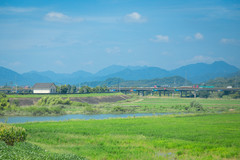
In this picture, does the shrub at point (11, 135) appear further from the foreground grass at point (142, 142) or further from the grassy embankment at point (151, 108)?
the grassy embankment at point (151, 108)

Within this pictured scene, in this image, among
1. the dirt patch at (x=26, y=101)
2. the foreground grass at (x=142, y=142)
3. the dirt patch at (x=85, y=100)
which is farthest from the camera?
the dirt patch at (x=85, y=100)

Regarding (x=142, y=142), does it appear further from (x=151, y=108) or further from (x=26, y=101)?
(x=26, y=101)

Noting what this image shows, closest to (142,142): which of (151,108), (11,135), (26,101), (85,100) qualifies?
(11,135)

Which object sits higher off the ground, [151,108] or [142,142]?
[142,142]

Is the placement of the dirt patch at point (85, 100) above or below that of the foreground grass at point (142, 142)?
above

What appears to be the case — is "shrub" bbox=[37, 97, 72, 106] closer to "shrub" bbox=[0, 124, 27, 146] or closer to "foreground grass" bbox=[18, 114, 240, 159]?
"foreground grass" bbox=[18, 114, 240, 159]

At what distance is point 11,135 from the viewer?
21.0 m

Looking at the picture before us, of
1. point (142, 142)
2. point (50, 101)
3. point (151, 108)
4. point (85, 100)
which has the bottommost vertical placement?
point (151, 108)

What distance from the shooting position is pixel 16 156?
14.0 meters

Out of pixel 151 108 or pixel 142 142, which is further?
pixel 151 108

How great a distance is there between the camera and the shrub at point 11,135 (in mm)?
20750

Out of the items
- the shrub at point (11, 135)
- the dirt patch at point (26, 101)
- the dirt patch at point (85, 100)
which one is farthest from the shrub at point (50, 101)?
the shrub at point (11, 135)

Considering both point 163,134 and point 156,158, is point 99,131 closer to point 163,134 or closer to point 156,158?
point 163,134

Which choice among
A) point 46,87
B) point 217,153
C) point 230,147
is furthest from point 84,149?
point 46,87
